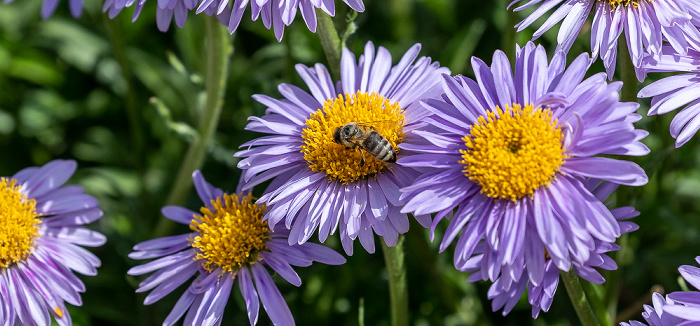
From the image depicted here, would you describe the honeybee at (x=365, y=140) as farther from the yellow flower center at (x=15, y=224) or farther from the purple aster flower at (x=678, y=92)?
the yellow flower center at (x=15, y=224)

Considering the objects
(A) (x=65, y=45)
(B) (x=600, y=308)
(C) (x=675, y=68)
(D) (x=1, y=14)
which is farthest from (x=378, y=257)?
(D) (x=1, y=14)

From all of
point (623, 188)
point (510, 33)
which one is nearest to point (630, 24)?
point (623, 188)

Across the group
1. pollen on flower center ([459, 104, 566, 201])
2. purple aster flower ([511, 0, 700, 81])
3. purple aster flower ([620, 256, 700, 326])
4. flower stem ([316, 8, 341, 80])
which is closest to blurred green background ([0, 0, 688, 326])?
flower stem ([316, 8, 341, 80])

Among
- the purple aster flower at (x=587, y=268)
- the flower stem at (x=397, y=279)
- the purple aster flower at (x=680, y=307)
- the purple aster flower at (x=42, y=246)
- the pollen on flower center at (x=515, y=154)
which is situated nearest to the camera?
the purple aster flower at (x=680, y=307)

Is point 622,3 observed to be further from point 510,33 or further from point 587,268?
point 587,268

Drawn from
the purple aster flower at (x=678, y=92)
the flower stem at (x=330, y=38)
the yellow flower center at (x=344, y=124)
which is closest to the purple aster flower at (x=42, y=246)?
the yellow flower center at (x=344, y=124)

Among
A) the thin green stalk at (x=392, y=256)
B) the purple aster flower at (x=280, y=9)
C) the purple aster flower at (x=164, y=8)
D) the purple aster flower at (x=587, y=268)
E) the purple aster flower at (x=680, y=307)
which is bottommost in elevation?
the purple aster flower at (x=680, y=307)

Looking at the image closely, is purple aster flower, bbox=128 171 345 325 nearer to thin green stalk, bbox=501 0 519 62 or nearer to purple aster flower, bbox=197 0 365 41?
purple aster flower, bbox=197 0 365 41
